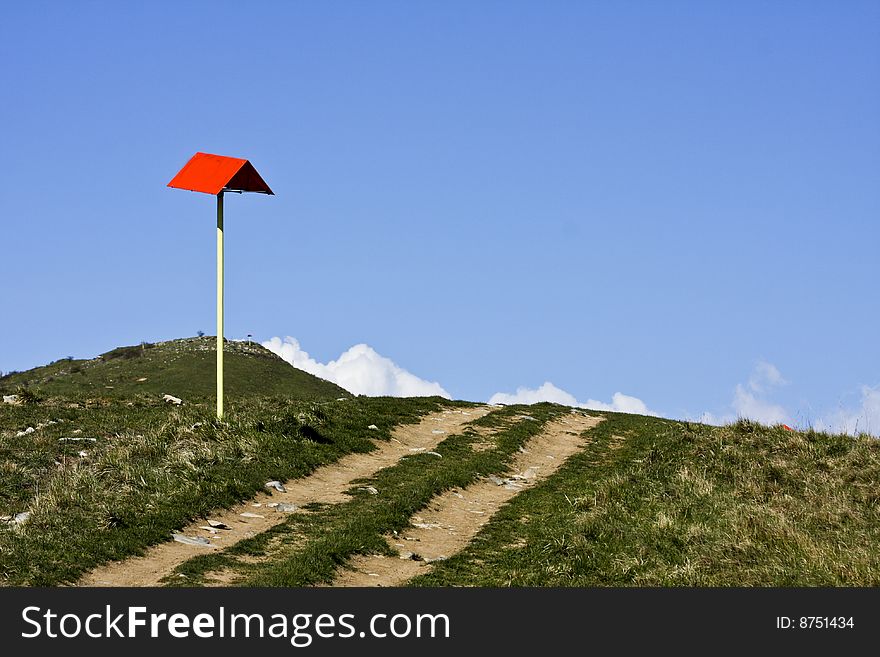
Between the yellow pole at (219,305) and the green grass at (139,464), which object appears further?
the yellow pole at (219,305)

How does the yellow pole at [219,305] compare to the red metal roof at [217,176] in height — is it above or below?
below

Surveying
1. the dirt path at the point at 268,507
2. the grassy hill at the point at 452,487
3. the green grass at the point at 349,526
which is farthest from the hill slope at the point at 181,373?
the green grass at the point at 349,526

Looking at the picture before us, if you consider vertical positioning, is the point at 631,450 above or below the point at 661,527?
above

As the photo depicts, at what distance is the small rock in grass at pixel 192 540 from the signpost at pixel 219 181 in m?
8.32

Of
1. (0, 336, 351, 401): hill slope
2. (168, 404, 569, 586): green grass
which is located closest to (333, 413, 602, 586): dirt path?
(168, 404, 569, 586): green grass

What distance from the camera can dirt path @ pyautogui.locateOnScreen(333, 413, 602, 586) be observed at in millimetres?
15211

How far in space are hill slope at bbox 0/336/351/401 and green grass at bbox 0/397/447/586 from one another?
25185 millimetres

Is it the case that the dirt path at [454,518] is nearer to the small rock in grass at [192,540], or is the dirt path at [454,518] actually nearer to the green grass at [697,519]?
the green grass at [697,519]

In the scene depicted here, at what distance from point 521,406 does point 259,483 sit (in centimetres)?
1430

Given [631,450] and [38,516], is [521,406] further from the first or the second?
[38,516]

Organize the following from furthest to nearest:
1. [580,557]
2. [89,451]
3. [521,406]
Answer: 1. [521,406]
2. [89,451]
3. [580,557]

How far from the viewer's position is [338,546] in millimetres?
15742

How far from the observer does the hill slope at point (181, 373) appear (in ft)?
183

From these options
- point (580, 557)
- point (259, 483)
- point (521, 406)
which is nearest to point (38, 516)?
point (259, 483)
